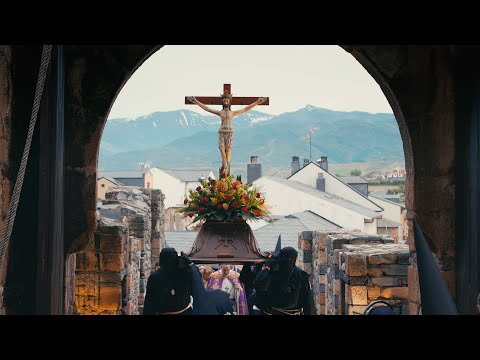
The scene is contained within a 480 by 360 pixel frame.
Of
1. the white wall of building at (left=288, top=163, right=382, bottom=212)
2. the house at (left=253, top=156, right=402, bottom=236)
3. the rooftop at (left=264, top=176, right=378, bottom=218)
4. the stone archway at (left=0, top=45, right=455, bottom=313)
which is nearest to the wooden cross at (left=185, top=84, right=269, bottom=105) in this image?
the stone archway at (left=0, top=45, right=455, bottom=313)

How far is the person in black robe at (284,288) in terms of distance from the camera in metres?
7.09

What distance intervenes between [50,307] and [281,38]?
2.38 meters

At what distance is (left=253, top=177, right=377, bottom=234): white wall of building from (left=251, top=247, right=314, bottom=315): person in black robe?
2094cm

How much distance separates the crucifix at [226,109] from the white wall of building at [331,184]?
22.5 meters

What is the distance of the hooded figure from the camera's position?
649 cm

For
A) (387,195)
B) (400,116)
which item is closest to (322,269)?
(400,116)

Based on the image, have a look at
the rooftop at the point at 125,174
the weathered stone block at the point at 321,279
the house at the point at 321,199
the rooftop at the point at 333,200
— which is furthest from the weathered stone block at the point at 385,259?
the rooftop at the point at 125,174

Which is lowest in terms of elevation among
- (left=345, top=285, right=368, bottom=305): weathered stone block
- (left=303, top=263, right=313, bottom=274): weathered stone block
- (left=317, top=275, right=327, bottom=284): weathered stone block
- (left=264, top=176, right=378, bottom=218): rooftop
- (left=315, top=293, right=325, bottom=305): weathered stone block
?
(left=315, top=293, right=325, bottom=305): weathered stone block

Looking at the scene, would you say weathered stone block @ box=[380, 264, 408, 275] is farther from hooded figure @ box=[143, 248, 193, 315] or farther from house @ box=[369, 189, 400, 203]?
Result: house @ box=[369, 189, 400, 203]

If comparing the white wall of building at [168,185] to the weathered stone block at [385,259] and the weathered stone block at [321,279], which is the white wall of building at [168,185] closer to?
the weathered stone block at [321,279]

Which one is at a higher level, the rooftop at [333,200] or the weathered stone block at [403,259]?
the rooftop at [333,200]

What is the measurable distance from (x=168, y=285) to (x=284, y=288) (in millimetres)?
1240

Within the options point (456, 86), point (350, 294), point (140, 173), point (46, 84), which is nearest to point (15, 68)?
point (46, 84)
